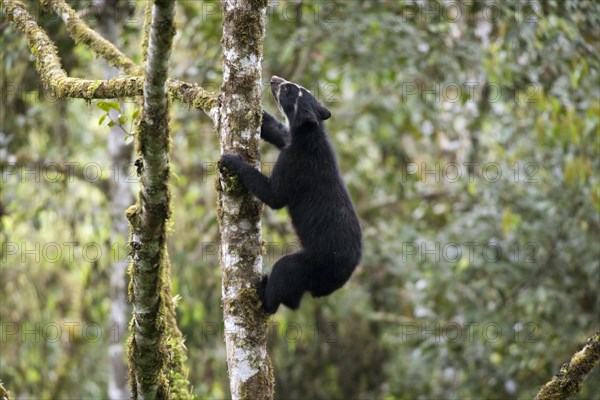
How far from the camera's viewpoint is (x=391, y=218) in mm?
11055

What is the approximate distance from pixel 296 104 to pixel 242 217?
194 centimetres

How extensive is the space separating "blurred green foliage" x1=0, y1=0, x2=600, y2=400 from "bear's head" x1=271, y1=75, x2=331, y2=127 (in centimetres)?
125

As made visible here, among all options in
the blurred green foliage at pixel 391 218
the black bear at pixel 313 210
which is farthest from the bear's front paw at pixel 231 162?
the blurred green foliage at pixel 391 218

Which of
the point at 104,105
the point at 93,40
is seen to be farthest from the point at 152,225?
the point at 93,40

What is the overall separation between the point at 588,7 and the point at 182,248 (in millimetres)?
5182

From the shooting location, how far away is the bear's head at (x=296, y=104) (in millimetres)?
5273

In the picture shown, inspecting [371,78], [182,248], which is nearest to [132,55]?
[182,248]

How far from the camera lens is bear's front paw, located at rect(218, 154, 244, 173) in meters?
3.56

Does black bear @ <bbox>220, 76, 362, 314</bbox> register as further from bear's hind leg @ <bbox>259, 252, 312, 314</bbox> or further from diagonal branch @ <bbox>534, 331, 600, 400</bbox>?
diagonal branch @ <bbox>534, 331, 600, 400</bbox>

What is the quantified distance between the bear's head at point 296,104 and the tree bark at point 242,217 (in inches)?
62.4

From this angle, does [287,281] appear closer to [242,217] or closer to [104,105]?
[242,217]

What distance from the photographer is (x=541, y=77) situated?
709cm

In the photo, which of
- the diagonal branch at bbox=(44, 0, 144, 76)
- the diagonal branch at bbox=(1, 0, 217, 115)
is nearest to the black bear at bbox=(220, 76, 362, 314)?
the diagonal branch at bbox=(1, 0, 217, 115)

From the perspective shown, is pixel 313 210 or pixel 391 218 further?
pixel 391 218
